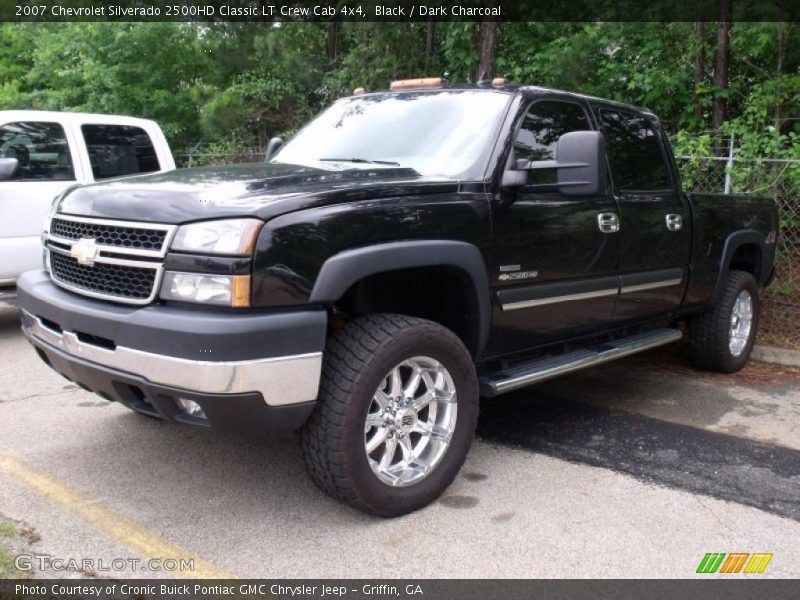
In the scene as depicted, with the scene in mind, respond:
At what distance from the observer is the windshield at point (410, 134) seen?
3.99 metres

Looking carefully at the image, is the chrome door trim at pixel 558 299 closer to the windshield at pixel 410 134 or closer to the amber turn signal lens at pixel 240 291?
the windshield at pixel 410 134

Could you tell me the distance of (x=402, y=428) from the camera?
3410 mm

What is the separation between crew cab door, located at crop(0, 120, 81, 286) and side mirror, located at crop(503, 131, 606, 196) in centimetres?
487

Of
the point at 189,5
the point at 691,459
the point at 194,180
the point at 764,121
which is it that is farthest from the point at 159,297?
the point at 189,5

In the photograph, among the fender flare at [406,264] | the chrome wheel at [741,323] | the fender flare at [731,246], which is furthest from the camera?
the chrome wheel at [741,323]

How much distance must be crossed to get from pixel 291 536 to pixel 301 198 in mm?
1405

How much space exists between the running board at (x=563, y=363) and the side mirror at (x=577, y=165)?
37.2 inches

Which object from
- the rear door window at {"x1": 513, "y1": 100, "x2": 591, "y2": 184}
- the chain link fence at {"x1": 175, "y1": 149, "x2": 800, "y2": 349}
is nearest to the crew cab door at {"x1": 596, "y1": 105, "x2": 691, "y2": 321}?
the rear door window at {"x1": 513, "y1": 100, "x2": 591, "y2": 184}

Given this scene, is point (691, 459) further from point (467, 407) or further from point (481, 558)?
point (481, 558)

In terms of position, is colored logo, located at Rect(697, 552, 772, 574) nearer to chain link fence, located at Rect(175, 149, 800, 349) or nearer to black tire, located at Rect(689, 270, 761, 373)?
black tire, located at Rect(689, 270, 761, 373)

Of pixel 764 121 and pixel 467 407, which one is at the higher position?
pixel 764 121

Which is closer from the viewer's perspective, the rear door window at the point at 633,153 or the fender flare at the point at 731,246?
the rear door window at the point at 633,153

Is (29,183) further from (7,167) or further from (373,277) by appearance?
(373,277)

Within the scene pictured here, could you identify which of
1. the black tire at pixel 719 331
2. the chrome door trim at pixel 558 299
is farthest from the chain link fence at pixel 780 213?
the chrome door trim at pixel 558 299
